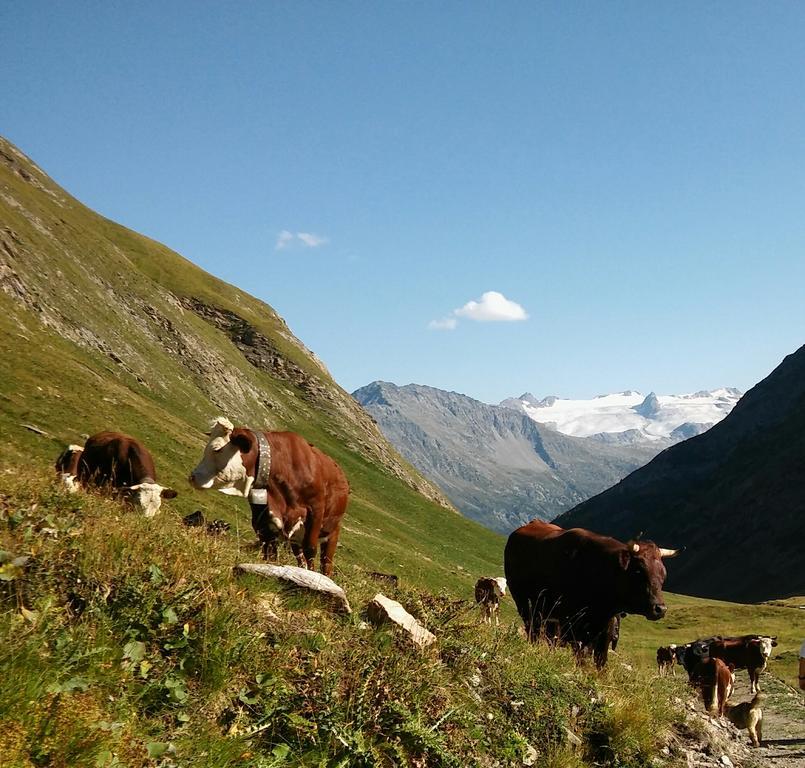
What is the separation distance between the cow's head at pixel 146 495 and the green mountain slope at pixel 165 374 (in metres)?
7.27

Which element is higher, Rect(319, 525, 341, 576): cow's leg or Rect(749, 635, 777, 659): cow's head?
Rect(319, 525, 341, 576): cow's leg

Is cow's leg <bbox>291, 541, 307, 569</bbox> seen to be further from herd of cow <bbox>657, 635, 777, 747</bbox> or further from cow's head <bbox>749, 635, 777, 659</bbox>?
cow's head <bbox>749, 635, 777, 659</bbox>

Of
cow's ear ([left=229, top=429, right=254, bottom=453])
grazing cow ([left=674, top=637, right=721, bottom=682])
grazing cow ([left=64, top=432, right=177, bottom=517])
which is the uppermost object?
cow's ear ([left=229, top=429, right=254, bottom=453])

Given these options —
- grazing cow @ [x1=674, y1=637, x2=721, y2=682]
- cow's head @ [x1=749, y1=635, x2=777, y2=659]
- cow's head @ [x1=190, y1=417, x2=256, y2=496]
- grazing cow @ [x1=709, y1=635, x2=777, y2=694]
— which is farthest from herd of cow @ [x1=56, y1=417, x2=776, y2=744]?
cow's head @ [x1=749, y1=635, x2=777, y2=659]

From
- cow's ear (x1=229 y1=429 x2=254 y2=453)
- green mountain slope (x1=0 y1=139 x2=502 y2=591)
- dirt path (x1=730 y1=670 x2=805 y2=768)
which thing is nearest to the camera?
cow's ear (x1=229 y1=429 x2=254 y2=453)

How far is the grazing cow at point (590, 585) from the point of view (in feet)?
42.0

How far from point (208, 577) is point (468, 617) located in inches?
179

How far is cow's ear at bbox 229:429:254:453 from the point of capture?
10.5 metres

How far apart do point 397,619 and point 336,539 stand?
17.0ft

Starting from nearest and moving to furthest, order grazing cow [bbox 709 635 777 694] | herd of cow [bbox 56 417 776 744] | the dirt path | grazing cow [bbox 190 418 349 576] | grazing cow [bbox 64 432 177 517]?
1. grazing cow [bbox 190 418 349 576]
2. herd of cow [bbox 56 417 776 744]
3. the dirt path
4. grazing cow [bbox 64 432 177 517]
5. grazing cow [bbox 709 635 777 694]

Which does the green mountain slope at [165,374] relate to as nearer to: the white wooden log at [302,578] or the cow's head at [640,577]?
the cow's head at [640,577]

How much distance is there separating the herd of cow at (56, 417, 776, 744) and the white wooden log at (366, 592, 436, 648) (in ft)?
9.91

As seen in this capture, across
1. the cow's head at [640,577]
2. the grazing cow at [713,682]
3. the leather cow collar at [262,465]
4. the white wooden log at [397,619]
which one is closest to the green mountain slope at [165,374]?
the cow's head at [640,577]

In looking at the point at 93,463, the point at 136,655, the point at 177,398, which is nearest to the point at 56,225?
the point at 177,398
